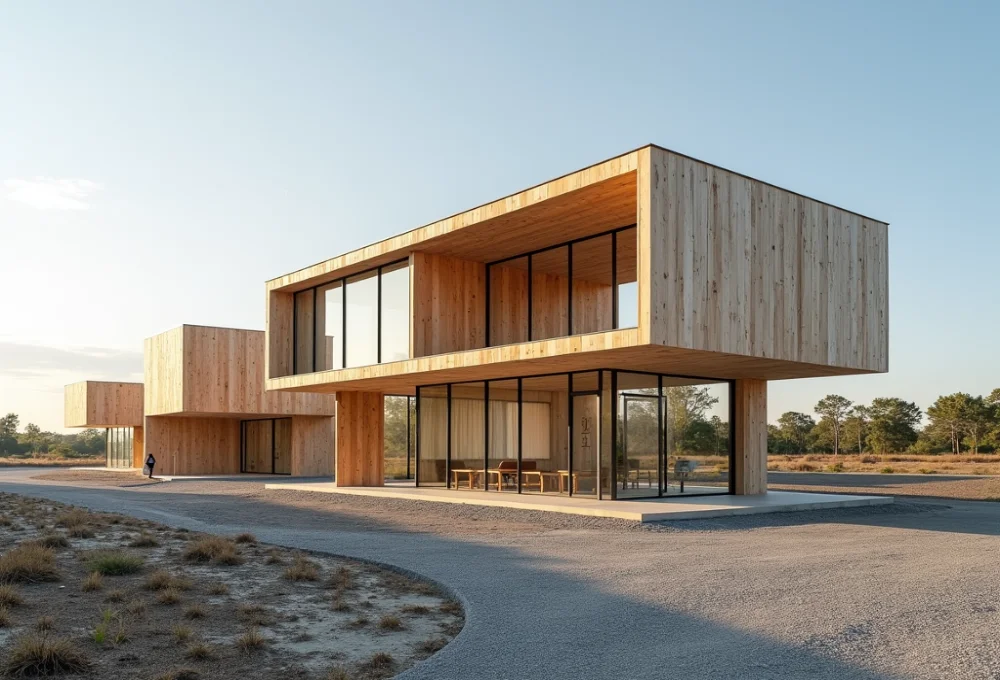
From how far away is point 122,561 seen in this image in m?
8.56

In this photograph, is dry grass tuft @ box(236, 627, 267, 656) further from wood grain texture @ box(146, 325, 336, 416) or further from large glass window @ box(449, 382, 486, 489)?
wood grain texture @ box(146, 325, 336, 416)

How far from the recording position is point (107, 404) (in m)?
40.5

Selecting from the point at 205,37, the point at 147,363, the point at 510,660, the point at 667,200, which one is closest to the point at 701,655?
the point at 510,660

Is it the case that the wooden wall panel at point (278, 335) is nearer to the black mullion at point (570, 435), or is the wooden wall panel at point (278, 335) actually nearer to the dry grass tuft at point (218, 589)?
the black mullion at point (570, 435)

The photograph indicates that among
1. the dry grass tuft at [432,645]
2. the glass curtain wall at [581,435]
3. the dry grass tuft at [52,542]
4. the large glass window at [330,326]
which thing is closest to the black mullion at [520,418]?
the glass curtain wall at [581,435]

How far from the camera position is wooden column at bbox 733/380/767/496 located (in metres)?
17.8

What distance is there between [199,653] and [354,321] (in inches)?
609

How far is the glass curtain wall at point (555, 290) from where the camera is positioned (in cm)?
1765

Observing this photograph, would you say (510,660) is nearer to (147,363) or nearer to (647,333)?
(647,333)

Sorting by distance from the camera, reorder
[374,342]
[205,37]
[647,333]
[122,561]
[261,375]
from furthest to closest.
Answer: [261,375]
[374,342]
[205,37]
[647,333]
[122,561]

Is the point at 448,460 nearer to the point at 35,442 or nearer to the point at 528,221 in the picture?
the point at 528,221

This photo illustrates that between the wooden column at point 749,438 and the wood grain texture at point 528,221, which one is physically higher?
the wood grain texture at point 528,221

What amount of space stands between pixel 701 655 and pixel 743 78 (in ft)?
47.9

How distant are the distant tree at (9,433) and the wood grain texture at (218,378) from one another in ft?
158
